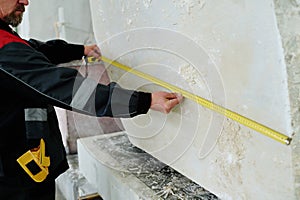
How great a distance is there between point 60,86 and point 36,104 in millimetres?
207

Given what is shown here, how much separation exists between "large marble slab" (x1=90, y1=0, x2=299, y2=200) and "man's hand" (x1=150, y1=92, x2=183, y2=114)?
4 centimetres

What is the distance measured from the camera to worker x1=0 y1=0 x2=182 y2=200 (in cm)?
90

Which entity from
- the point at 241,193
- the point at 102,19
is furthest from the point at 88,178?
the point at 241,193

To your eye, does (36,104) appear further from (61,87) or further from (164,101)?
(164,101)


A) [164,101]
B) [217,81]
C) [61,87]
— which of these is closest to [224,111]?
[217,81]

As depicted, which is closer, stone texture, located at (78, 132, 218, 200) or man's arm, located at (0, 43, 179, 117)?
man's arm, located at (0, 43, 179, 117)

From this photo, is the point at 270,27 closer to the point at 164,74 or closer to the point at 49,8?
the point at 164,74

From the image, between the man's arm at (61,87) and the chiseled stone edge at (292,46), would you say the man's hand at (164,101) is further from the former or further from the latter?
the chiseled stone edge at (292,46)

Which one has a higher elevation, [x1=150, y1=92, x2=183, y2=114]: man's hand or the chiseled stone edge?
the chiseled stone edge

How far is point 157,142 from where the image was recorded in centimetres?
121

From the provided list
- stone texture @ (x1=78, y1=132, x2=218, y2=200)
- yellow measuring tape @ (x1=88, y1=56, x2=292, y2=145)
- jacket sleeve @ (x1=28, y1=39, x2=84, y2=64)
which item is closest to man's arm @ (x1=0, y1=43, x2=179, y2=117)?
yellow measuring tape @ (x1=88, y1=56, x2=292, y2=145)

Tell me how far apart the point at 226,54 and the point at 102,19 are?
0.68 metres

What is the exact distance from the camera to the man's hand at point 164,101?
951 mm

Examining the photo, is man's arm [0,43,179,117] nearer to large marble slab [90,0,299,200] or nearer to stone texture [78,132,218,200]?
large marble slab [90,0,299,200]
